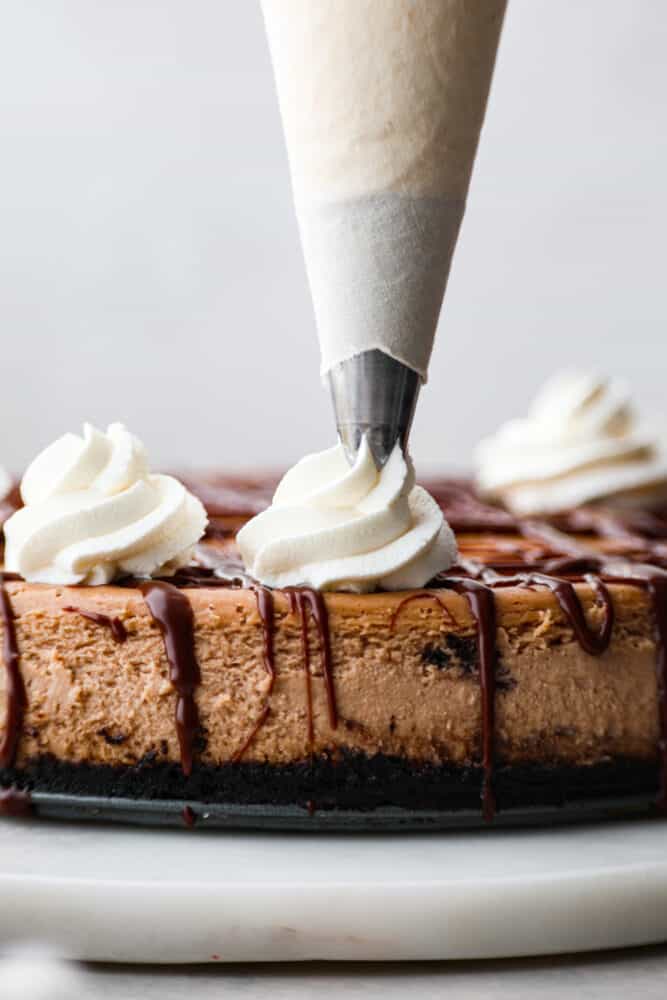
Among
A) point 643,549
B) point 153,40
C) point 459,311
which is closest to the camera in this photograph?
point 643,549

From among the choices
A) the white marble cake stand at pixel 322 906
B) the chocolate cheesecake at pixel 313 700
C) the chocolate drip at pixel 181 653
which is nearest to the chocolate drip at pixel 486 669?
the chocolate cheesecake at pixel 313 700

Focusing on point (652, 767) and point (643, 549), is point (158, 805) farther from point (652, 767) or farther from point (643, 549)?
point (643, 549)

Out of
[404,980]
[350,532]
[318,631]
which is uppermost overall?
[350,532]

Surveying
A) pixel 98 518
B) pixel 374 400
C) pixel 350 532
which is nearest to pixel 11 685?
pixel 98 518

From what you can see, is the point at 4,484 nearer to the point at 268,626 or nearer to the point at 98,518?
the point at 98,518

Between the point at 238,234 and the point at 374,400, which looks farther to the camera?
the point at 238,234

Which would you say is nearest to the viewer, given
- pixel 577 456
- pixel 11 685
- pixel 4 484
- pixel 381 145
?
pixel 381 145

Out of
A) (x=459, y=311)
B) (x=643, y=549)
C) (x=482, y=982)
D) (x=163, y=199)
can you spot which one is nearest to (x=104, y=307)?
(x=163, y=199)
